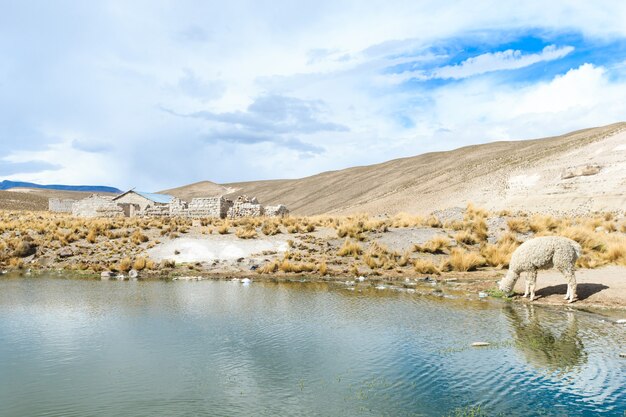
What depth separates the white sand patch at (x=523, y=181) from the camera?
49.4m

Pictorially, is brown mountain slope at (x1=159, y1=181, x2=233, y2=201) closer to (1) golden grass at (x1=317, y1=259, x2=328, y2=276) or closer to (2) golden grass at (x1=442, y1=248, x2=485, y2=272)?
(1) golden grass at (x1=317, y1=259, x2=328, y2=276)

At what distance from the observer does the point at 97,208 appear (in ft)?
156

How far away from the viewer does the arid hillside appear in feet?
138

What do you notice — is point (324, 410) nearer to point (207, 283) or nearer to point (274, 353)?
point (274, 353)

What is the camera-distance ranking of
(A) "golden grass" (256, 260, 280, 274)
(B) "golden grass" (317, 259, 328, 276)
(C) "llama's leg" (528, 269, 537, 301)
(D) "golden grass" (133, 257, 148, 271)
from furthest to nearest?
(D) "golden grass" (133, 257, 148, 271)
(A) "golden grass" (256, 260, 280, 274)
(B) "golden grass" (317, 259, 328, 276)
(C) "llama's leg" (528, 269, 537, 301)

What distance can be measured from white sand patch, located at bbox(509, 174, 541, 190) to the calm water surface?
3899cm

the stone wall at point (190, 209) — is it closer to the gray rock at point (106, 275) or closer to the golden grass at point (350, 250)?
the golden grass at point (350, 250)

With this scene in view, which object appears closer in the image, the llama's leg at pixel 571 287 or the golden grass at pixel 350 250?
the llama's leg at pixel 571 287

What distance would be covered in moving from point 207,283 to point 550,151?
5110 cm

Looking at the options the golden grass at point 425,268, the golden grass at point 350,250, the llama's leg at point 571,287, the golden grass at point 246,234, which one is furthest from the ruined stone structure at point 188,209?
the llama's leg at point 571,287

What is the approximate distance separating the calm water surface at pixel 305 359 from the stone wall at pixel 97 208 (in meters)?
34.3

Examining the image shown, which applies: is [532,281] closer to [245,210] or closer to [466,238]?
[466,238]

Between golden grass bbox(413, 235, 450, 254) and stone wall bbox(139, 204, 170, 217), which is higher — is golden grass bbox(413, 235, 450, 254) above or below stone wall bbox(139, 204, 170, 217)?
below

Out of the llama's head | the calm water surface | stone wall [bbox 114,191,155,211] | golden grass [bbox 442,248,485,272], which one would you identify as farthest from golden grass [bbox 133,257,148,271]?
stone wall [bbox 114,191,155,211]
